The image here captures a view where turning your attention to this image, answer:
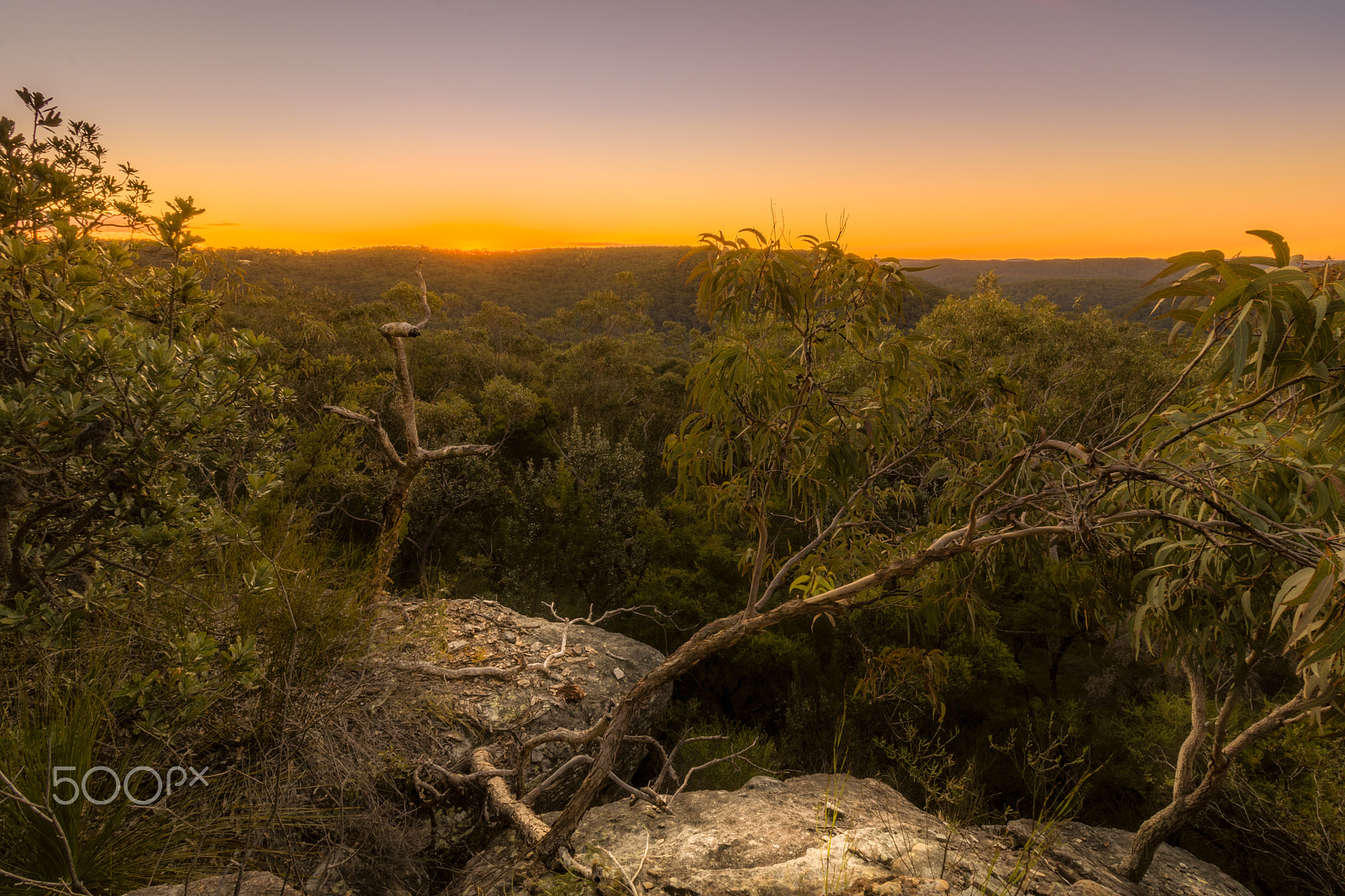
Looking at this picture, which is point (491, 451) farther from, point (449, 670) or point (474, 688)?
point (474, 688)

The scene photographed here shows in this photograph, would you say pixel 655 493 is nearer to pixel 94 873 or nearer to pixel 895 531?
pixel 895 531

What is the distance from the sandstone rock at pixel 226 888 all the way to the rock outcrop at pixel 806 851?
1.08 m

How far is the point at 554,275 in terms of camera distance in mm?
68375

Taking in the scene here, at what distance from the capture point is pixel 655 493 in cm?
1812

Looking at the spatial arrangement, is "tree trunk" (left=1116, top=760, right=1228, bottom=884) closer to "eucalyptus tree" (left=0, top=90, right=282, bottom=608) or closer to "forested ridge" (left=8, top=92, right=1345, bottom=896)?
→ "forested ridge" (left=8, top=92, right=1345, bottom=896)

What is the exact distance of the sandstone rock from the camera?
2.32 metres

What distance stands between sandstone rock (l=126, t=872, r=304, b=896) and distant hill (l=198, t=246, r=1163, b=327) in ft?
149

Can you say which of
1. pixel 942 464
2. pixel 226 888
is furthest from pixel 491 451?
pixel 942 464

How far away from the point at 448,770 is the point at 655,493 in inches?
541

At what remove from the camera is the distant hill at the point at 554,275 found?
168 feet

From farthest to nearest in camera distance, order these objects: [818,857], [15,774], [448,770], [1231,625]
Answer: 1. [448,770]
2. [1231,625]
3. [818,857]
4. [15,774]

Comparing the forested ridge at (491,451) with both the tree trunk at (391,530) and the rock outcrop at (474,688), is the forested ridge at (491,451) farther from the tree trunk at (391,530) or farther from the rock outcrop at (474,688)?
the rock outcrop at (474,688)

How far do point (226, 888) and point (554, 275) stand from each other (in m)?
70.5

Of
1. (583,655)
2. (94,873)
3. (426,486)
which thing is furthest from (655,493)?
(94,873)
